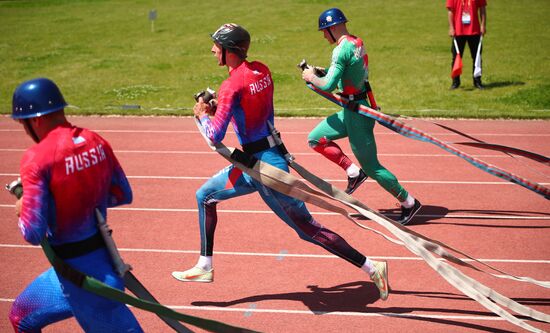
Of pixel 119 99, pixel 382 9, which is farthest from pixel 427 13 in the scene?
pixel 119 99

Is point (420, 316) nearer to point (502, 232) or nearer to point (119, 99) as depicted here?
point (502, 232)

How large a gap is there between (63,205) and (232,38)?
8.00 ft

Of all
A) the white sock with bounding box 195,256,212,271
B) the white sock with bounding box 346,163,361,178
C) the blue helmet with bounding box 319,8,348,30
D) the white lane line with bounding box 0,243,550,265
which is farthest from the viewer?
the white sock with bounding box 346,163,361,178

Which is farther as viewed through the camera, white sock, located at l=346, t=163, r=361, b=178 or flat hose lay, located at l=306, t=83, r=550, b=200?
white sock, located at l=346, t=163, r=361, b=178

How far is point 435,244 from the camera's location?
5.14 metres

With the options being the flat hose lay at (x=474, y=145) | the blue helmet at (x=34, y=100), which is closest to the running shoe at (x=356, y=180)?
the flat hose lay at (x=474, y=145)

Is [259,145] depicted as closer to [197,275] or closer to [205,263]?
[205,263]

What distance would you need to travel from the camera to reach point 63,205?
3832mm

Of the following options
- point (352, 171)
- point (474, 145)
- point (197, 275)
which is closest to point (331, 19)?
point (352, 171)

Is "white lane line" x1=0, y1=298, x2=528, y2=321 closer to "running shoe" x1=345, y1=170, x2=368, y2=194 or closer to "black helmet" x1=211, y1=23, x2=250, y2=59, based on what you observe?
"black helmet" x1=211, y1=23, x2=250, y2=59

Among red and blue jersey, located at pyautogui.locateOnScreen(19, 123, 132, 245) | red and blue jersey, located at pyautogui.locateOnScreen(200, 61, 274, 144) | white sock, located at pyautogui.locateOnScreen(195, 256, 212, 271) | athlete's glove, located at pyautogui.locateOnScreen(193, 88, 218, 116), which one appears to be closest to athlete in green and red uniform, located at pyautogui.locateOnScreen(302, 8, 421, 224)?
red and blue jersey, located at pyautogui.locateOnScreen(200, 61, 274, 144)

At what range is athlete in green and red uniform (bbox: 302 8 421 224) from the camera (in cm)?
723

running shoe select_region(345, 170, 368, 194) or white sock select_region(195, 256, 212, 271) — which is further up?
white sock select_region(195, 256, 212, 271)

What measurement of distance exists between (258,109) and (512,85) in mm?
12392
